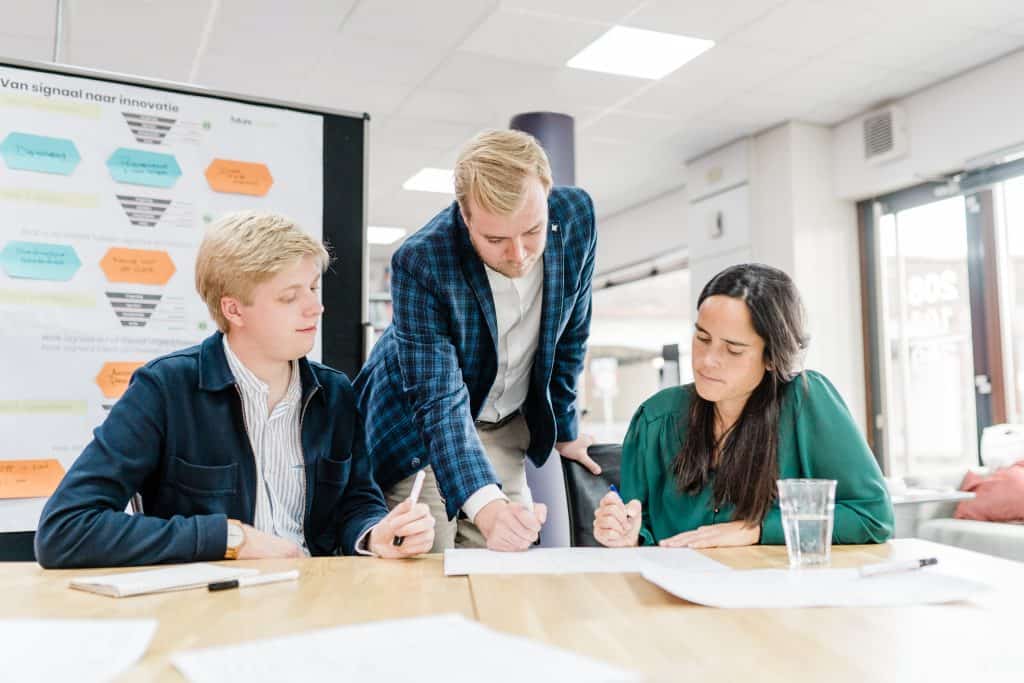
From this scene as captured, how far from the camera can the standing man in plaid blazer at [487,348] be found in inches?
56.9

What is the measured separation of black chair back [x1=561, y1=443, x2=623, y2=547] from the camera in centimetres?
163

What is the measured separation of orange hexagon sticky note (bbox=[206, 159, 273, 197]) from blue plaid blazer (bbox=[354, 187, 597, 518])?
2.23ft

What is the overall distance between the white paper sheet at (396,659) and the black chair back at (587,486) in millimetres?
888

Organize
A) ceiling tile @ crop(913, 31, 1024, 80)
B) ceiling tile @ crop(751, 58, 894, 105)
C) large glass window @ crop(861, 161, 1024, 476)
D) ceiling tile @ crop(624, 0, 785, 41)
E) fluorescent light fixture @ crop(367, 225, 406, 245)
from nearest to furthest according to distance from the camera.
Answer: ceiling tile @ crop(624, 0, 785, 41)
ceiling tile @ crop(913, 31, 1024, 80)
ceiling tile @ crop(751, 58, 894, 105)
large glass window @ crop(861, 161, 1024, 476)
fluorescent light fixture @ crop(367, 225, 406, 245)

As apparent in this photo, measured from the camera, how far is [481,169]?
4.78 feet

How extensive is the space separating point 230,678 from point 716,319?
46.7 inches

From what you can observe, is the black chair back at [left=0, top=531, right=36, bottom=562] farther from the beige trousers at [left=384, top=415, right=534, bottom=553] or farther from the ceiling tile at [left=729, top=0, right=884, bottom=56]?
the ceiling tile at [left=729, top=0, right=884, bottom=56]

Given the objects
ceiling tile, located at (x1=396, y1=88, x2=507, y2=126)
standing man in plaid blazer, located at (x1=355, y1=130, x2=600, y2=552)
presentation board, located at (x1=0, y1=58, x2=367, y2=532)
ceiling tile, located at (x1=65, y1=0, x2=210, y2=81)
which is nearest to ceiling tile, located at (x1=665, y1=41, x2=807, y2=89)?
ceiling tile, located at (x1=396, y1=88, x2=507, y2=126)

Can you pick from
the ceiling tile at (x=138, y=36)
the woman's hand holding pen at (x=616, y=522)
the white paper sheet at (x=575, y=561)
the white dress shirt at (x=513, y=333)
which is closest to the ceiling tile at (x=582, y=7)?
the ceiling tile at (x=138, y=36)

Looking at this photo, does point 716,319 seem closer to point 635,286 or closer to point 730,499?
point 730,499

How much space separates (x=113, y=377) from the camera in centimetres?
209

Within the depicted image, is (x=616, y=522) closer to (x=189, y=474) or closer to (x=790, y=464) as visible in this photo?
(x=790, y=464)

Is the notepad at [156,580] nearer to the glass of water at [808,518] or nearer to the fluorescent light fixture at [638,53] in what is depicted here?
the glass of water at [808,518]

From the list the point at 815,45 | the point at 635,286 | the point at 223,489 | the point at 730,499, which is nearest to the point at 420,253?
the point at 223,489
